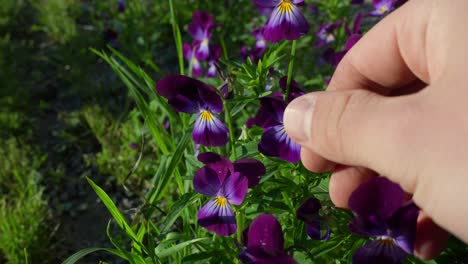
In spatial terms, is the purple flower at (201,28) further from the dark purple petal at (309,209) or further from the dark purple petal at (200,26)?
the dark purple petal at (309,209)

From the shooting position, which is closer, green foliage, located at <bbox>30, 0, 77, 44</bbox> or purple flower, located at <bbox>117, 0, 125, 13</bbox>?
purple flower, located at <bbox>117, 0, 125, 13</bbox>

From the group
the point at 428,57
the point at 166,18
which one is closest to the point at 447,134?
the point at 428,57

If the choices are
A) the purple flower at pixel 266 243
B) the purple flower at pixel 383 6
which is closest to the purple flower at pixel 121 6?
the purple flower at pixel 383 6

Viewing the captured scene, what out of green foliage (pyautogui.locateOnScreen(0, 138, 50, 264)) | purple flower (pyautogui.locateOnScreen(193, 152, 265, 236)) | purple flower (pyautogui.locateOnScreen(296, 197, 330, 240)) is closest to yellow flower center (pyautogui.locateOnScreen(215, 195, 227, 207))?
purple flower (pyautogui.locateOnScreen(193, 152, 265, 236))

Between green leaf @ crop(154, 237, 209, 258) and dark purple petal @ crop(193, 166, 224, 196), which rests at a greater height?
dark purple petal @ crop(193, 166, 224, 196)

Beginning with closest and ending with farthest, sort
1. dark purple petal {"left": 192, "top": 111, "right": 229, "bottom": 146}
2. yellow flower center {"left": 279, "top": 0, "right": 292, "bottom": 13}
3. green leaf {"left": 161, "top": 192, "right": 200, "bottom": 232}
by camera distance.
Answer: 1. green leaf {"left": 161, "top": 192, "right": 200, "bottom": 232}
2. dark purple petal {"left": 192, "top": 111, "right": 229, "bottom": 146}
3. yellow flower center {"left": 279, "top": 0, "right": 292, "bottom": 13}

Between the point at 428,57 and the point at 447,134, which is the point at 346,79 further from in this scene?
the point at 447,134

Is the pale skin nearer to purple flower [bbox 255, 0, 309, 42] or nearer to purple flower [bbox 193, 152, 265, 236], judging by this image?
purple flower [bbox 193, 152, 265, 236]

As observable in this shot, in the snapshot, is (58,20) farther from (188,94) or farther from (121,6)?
(188,94)
